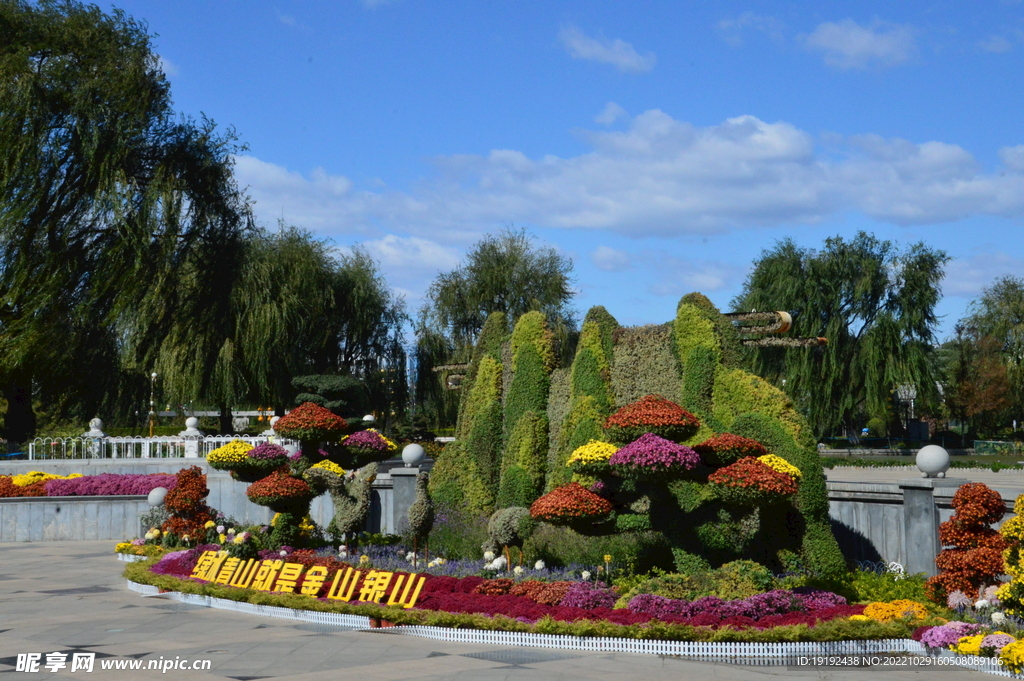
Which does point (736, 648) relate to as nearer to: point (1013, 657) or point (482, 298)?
point (1013, 657)

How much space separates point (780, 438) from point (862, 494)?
5.45 feet

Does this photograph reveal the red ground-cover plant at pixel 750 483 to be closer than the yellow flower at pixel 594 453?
Yes

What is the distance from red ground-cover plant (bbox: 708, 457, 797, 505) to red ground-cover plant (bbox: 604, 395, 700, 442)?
77 cm

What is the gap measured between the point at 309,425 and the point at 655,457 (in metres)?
7.63

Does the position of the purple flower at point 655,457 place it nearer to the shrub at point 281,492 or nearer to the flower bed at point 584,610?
the flower bed at point 584,610

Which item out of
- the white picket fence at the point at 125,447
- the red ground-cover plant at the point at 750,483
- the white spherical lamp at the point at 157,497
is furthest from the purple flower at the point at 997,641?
the white picket fence at the point at 125,447

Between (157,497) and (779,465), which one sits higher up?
(779,465)

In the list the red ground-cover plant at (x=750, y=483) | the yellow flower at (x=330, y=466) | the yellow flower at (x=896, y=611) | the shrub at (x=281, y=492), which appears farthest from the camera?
the yellow flower at (x=330, y=466)

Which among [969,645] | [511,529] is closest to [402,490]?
[511,529]

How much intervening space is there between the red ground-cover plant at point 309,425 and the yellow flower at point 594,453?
6.06 metres

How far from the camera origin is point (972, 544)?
10977 mm

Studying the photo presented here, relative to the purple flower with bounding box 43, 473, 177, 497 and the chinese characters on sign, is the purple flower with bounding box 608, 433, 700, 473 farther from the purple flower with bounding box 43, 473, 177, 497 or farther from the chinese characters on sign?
the purple flower with bounding box 43, 473, 177, 497

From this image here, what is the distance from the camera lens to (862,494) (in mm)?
14398

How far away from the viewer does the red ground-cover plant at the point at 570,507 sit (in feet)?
42.2
